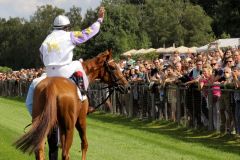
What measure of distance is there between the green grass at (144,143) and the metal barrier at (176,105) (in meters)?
0.34

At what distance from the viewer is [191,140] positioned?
15219 millimetres

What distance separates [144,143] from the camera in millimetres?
14797

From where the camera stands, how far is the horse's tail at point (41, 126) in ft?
27.3


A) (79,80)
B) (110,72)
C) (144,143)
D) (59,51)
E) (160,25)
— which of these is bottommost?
(144,143)

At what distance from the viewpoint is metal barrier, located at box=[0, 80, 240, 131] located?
51.2 feet

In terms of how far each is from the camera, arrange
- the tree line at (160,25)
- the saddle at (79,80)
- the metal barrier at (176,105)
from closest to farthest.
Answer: the saddle at (79,80), the metal barrier at (176,105), the tree line at (160,25)

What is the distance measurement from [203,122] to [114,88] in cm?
545

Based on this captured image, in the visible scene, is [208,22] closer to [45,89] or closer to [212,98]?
[212,98]

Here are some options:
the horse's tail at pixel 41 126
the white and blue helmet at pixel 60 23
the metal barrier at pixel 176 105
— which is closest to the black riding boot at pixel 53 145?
the horse's tail at pixel 41 126

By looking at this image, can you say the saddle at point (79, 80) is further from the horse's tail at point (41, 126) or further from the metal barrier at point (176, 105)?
the metal barrier at point (176, 105)

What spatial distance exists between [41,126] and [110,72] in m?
3.36

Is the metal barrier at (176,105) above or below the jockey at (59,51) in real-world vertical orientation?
below

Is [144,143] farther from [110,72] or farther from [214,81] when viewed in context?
[110,72]

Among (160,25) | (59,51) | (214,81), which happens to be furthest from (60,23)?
(160,25)
